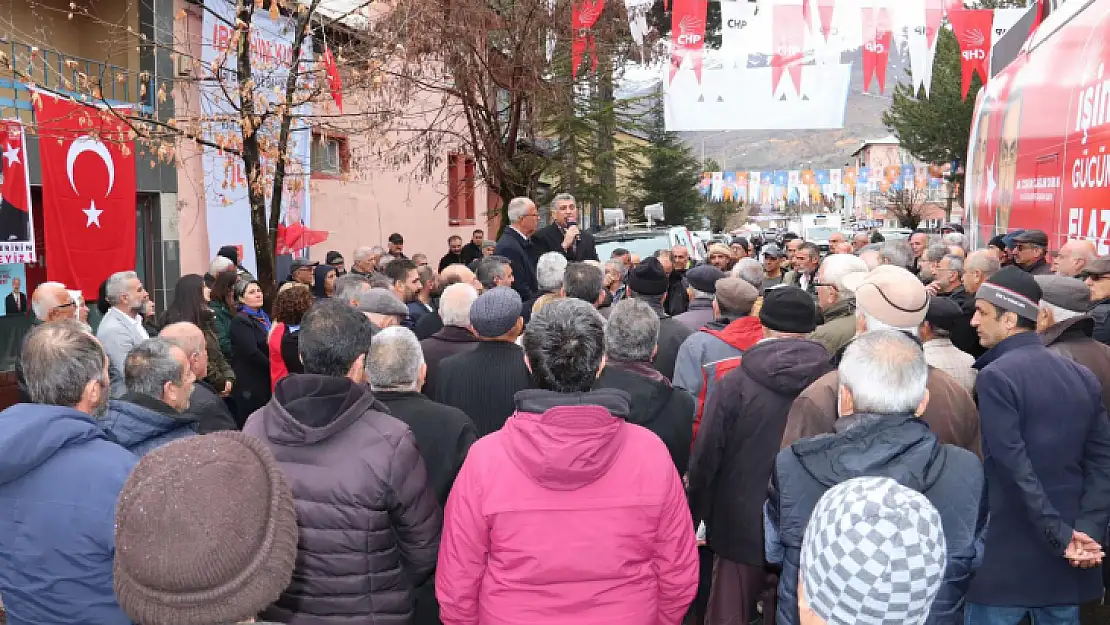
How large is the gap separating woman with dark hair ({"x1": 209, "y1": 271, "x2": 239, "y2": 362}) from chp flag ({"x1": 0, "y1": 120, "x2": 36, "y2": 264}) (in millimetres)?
2564

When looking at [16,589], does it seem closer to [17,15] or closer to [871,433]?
[871,433]

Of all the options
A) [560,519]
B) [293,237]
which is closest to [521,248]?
[560,519]

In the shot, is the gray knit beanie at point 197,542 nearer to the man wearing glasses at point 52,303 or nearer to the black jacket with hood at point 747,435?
the black jacket with hood at point 747,435

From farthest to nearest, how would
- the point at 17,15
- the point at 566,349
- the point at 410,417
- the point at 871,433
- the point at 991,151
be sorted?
the point at 991,151 < the point at 17,15 < the point at 410,417 < the point at 566,349 < the point at 871,433

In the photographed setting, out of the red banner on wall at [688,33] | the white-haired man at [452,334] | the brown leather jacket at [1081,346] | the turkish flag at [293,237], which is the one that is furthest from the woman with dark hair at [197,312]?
the red banner on wall at [688,33]

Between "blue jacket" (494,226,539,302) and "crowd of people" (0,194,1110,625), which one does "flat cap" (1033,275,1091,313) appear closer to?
"crowd of people" (0,194,1110,625)

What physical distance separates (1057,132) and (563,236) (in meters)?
5.53

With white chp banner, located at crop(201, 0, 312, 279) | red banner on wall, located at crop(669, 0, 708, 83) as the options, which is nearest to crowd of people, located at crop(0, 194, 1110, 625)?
white chp banner, located at crop(201, 0, 312, 279)

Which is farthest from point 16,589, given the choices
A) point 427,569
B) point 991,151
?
point 991,151

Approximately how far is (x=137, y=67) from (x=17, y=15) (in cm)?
163

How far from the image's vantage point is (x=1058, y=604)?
4.20 metres

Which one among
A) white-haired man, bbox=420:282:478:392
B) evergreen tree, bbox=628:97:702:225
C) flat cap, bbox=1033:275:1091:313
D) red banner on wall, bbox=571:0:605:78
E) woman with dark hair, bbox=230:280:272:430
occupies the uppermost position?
red banner on wall, bbox=571:0:605:78

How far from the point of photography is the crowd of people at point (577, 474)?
1.92 metres

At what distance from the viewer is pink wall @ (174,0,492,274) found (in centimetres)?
1289
